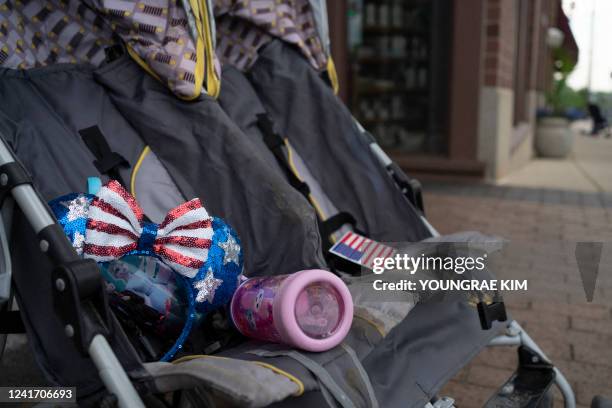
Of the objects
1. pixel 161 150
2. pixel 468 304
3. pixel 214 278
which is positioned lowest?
pixel 468 304

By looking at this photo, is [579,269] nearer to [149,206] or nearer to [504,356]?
[504,356]

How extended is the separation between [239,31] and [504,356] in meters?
1.68

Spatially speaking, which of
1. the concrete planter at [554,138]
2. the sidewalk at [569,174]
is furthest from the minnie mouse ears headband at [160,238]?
the concrete planter at [554,138]

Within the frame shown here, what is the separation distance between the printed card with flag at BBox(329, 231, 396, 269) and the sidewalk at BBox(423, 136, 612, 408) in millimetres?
559

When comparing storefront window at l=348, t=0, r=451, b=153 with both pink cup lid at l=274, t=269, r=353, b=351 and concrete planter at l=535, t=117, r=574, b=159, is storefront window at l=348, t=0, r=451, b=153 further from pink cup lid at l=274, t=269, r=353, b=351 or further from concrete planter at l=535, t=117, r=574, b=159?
pink cup lid at l=274, t=269, r=353, b=351

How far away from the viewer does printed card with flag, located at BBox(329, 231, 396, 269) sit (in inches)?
65.4

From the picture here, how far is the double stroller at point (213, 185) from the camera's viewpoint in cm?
108

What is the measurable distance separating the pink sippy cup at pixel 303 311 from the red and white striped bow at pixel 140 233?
0.17 metres

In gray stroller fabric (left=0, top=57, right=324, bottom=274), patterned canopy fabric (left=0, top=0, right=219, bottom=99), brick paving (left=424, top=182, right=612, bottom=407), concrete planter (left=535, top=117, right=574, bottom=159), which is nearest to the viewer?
gray stroller fabric (left=0, top=57, right=324, bottom=274)

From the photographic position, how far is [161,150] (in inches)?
66.5

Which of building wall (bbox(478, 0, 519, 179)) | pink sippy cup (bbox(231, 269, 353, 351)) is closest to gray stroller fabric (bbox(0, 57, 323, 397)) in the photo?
pink sippy cup (bbox(231, 269, 353, 351))

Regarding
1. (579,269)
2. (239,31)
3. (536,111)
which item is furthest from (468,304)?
(536,111)

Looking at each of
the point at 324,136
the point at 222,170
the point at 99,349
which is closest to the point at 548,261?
the point at 324,136

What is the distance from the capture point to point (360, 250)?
1.71 meters
